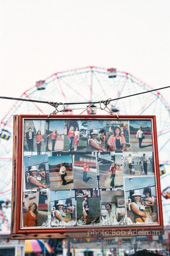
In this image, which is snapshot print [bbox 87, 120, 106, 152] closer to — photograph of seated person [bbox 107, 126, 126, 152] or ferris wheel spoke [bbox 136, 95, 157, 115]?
photograph of seated person [bbox 107, 126, 126, 152]

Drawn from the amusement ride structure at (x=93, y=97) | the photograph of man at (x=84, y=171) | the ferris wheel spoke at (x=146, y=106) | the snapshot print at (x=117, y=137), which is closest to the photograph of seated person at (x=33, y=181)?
the photograph of man at (x=84, y=171)

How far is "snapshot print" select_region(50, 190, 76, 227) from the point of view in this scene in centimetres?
96

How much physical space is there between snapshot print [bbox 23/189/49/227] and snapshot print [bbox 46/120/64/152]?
133mm

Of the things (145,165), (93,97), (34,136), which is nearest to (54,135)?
(34,136)

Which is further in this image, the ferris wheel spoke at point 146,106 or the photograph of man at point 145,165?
the ferris wheel spoke at point 146,106

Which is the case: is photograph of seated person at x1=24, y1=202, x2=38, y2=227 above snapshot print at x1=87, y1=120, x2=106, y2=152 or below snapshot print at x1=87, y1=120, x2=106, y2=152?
below

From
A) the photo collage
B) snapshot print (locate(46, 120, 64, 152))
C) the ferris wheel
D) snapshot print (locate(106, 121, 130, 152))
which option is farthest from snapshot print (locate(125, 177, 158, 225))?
the ferris wheel

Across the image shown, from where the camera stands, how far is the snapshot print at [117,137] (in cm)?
102

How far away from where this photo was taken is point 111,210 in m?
0.98

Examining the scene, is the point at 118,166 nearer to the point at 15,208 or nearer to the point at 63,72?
the point at 15,208

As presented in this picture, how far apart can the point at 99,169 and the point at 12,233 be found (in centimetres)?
32

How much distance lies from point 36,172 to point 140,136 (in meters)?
0.34

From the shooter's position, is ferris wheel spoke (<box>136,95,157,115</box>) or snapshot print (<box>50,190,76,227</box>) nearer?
snapshot print (<box>50,190,76,227</box>)

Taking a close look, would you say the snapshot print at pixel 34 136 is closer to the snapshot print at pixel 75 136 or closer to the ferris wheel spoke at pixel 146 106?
the snapshot print at pixel 75 136
